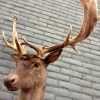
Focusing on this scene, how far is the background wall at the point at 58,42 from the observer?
4684 millimetres

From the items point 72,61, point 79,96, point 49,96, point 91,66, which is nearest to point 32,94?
point 49,96

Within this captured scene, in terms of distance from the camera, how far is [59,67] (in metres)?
5.03

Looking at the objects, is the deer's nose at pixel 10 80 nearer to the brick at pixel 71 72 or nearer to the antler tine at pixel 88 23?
the antler tine at pixel 88 23

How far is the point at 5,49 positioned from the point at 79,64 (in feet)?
3.97

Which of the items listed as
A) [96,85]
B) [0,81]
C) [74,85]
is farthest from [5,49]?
[96,85]

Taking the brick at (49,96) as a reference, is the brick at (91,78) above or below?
above

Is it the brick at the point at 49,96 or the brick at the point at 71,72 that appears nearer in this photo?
the brick at the point at 49,96

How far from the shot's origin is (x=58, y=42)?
5496 millimetres

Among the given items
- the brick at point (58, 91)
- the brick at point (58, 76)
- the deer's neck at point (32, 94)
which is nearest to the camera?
the deer's neck at point (32, 94)

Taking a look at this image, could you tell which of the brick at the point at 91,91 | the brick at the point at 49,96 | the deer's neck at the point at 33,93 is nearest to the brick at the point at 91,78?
the brick at the point at 91,91

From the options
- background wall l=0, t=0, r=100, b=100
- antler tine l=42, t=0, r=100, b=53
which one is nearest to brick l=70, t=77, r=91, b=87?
background wall l=0, t=0, r=100, b=100

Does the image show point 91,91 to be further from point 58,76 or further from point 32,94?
point 32,94

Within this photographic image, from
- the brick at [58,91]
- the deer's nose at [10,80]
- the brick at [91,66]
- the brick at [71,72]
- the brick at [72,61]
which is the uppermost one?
the deer's nose at [10,80]

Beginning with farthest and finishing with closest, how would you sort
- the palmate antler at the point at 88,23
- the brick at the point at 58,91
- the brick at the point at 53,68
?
1. the brick at the point at 53,68
2. the brick at the point at 58,91
3. the palmate antler at the point at 88,23
